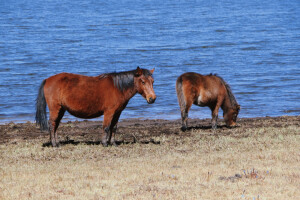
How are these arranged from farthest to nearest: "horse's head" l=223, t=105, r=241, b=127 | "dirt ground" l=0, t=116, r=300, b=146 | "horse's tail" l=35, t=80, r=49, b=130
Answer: "horse's head" l=223, t=105, r=241, b=127, "dirt ground" l=0, t=116, r=300, b=146, "horse's tail" l=35, t=80, r=49, b=130

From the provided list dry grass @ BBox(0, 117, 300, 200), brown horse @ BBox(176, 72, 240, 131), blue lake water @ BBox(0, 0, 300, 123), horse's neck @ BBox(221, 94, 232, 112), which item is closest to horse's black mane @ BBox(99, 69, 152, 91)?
dry grass @ BBox(0, 117, 300, 200)

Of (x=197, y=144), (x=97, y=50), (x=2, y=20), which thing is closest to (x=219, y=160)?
(x=197, y=144)

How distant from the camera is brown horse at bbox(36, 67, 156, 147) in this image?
12.2 meters

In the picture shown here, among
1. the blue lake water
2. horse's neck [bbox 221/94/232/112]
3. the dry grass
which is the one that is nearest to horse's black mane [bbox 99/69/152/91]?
the dry grass

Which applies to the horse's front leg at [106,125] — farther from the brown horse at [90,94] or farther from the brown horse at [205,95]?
the brown horse at [205,95]

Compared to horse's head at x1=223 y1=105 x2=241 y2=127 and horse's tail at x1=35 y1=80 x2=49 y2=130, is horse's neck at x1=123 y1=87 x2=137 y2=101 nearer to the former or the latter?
horse's tail at x1=35 y1=80 x2=49 y2=130

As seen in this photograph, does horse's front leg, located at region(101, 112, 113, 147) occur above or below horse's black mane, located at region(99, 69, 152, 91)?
below

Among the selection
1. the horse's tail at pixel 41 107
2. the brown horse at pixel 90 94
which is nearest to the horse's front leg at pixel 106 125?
the brown horse at pixel 90 94

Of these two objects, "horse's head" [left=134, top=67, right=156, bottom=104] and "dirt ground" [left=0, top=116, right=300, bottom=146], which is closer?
"horse's head" [left=134, top=67, right=156, bottom=104]

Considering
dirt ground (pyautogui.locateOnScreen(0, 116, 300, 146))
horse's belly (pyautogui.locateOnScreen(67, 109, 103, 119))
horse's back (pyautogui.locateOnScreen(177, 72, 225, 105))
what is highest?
horse's belly (pyautogui.locateOnScreen(67, 109, 103, 119))

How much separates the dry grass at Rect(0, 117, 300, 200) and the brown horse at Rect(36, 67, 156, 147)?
0.74m

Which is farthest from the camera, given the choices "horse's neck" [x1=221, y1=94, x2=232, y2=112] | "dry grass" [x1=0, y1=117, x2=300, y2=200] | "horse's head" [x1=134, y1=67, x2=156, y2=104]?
"horse's neck" [x1=221, y1=94, x2=232, y2=112]

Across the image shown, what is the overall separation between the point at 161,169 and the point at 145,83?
8.96ft

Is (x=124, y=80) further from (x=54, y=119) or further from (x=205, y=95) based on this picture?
(x=205, y=95)
